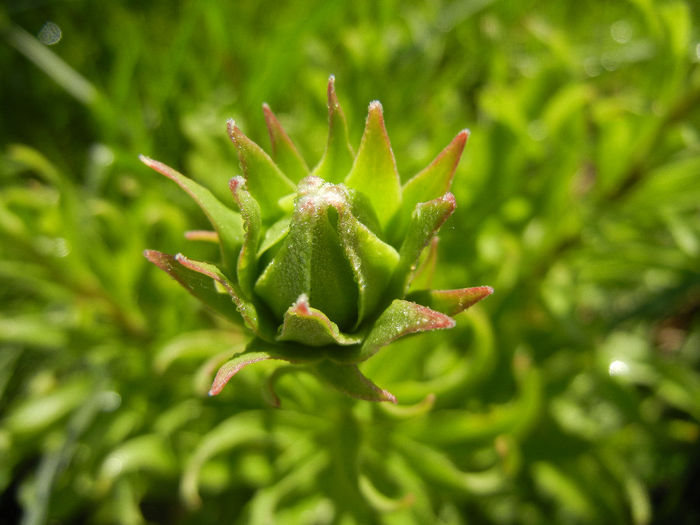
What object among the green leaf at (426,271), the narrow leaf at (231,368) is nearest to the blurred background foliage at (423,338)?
the green leaf at (426,271)

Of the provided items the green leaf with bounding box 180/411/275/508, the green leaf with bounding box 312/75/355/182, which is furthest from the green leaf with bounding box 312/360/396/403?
the green leaf with bounding box 180/411/275/508

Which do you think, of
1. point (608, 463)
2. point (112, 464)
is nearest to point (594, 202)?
point (608, 463)

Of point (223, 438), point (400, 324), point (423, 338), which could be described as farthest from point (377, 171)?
point (223, 438)

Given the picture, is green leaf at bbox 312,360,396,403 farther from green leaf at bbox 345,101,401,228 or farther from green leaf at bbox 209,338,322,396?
green leaf at bbox 345,101,401,228

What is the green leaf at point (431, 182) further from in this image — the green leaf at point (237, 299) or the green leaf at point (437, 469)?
the green leaf at point (437, 469)

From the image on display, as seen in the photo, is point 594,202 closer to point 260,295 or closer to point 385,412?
point 385,412

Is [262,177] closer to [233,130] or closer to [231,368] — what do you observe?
[233,130]
